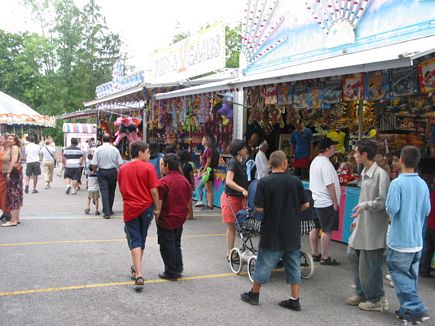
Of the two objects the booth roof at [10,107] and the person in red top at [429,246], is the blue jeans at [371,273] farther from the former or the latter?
the booth roof at [10,107]

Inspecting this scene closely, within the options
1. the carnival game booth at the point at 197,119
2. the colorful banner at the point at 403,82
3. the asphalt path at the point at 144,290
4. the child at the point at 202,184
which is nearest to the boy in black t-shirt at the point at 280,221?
the asphalt path at the point at 144,290

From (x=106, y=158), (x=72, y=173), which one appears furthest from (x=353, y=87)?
(x=72, y=173)

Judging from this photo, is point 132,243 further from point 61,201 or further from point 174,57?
point 174,57

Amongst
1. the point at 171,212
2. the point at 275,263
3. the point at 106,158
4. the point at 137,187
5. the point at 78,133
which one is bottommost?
the point at 275,263

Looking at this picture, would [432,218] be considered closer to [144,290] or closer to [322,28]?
[144,290]

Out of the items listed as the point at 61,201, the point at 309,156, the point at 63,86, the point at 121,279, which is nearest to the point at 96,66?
the point at 63,86

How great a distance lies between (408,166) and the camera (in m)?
4.28

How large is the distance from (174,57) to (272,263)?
12.3m

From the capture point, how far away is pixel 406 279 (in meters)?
4.20

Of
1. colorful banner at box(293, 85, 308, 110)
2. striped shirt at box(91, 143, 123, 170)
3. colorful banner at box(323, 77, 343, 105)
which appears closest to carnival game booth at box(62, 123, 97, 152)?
striped shirt at box(91, 143, 123, 170)

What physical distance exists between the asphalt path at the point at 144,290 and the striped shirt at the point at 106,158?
83.0 inches

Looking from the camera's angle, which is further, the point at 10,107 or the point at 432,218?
the point at 10,107

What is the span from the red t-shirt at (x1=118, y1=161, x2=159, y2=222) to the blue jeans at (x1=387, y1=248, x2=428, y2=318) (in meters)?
2.63

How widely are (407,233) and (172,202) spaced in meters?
2.57
